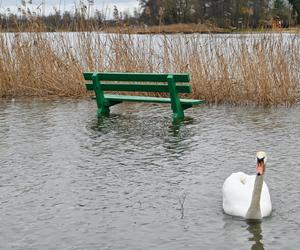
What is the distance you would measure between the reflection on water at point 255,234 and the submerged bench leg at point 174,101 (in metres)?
5.41

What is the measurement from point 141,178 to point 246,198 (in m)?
1.61

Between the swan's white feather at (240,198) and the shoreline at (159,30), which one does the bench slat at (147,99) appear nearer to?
the shoreline at (159,30)

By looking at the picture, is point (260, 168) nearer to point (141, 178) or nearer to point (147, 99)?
point (141, 178)

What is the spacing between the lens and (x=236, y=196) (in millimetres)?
6117

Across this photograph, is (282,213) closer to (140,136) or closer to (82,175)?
(82,175)

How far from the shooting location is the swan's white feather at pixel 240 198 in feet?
19.7

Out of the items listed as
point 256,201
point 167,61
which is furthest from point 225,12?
point 256,201

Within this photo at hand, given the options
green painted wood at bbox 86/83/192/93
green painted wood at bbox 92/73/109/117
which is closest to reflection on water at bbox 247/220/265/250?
green painted wood at bbox 86/83/192/93

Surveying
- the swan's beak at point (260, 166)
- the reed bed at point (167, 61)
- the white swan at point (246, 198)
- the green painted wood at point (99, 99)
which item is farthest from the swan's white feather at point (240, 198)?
the reed bed at point (167, 61)

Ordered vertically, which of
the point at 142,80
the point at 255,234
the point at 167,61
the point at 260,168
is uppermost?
the point at 167,61

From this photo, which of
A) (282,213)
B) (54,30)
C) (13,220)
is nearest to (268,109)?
(54,30)

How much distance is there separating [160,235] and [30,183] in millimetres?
2197

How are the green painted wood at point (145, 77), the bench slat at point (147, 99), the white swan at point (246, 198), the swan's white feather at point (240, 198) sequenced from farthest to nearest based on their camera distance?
the bench slat at point (147, 99) → the green painted wood at point (145, 77) → the swan's white feather at point (240, 198) → the white swan at point (246, 198)

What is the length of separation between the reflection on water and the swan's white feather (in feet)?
0.41
